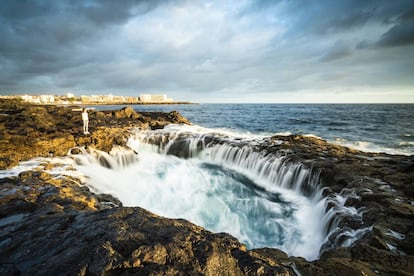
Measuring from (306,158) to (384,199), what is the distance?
4056 mm

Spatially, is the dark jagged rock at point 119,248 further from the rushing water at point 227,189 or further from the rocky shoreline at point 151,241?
the rushing water at point 227,189

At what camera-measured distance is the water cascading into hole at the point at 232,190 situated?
620 centimetres

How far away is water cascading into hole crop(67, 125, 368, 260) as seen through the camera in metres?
6.20

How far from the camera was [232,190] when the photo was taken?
9438 mm

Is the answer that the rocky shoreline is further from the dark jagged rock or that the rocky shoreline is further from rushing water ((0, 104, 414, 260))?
rushing water ((0, 104, 414, 260))

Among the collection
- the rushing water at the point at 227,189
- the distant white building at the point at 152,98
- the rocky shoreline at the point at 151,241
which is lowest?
the rushing water at the point at 227,189

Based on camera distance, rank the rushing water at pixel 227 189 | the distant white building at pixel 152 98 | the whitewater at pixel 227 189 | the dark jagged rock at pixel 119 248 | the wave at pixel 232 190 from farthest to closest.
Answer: the distant white building at pixel 152 98 < the rushing water at pixel 227 189 < the whitewater at pixel 227 189 < the wave at pixel 232 190 < the dark jagged rock at pixel 119 248

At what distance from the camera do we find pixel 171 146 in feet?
49.4

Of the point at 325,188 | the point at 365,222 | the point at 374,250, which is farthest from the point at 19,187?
the point at 325,188

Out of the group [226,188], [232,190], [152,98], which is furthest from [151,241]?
[152,98]

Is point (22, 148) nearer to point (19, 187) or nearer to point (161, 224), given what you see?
point (19, 187)

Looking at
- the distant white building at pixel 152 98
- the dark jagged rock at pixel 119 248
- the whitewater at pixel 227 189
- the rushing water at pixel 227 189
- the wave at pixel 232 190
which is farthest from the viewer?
the distant white building at pixel 152 98

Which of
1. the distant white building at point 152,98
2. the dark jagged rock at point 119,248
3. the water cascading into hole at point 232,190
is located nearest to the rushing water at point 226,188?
the water cascading into hole at point 232,190

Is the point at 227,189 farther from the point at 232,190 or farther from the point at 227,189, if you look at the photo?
the point at 232,190
